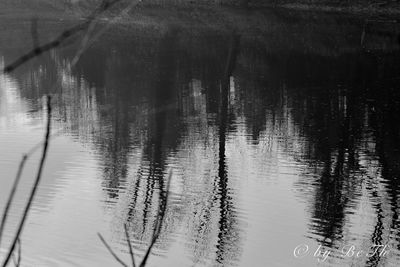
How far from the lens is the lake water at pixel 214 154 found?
390 inches

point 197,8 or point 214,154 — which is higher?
point 197,8

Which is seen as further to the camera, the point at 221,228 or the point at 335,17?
the point at 335,17

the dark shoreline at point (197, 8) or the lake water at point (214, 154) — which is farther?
the dark shoreline at point (197, 8)

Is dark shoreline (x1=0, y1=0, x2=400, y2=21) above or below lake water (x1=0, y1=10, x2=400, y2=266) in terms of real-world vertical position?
above

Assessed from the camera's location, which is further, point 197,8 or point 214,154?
point 197,8

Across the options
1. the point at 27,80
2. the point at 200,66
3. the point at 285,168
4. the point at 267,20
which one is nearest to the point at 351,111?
the point at 285,168

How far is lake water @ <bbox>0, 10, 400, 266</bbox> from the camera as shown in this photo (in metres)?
9.91

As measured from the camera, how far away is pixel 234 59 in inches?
989

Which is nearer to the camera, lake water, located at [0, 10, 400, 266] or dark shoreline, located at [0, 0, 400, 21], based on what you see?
lake water, located at [0, 10, 400, 266]

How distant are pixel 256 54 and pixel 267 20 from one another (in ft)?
32.0

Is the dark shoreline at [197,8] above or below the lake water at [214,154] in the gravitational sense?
above

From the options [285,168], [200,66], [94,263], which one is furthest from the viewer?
[200,66]

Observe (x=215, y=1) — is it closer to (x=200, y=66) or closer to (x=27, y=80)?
(x=200, y=66)

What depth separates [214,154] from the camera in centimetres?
1438
